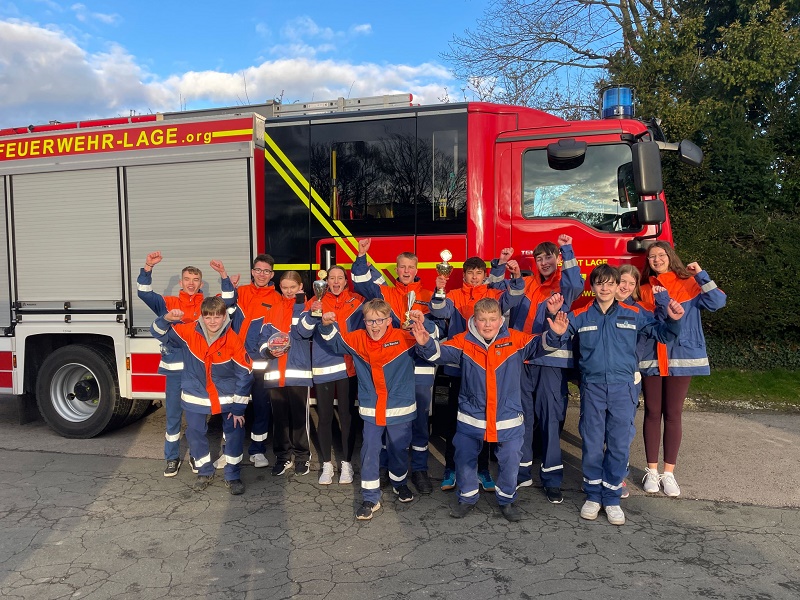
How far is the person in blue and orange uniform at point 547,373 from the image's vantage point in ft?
13.5

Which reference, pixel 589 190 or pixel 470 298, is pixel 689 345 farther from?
pixel 470 298

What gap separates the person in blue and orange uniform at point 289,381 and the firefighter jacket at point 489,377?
115 cm

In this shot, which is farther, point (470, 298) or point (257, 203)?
point (257, 203)

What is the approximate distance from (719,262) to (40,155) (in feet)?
27.0

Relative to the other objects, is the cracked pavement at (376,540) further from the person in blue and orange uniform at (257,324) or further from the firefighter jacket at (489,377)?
the firefighter jacket at (489,377)

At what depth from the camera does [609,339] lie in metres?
3.80

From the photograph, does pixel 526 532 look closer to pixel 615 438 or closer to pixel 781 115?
pixel 615 438

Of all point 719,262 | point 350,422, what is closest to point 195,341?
point 350,422

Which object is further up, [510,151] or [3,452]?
[510,151]

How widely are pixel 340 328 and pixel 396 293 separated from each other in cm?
54

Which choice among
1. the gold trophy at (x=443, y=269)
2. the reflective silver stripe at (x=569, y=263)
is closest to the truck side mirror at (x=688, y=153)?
the reflective silver stripe at (x=569, y=263)

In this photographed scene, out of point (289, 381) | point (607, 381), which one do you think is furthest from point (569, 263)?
point (289, 381)

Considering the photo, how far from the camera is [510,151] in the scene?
4.81 metres

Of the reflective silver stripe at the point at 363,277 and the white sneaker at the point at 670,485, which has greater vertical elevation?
the reflective silver stripe at the point at 363,277
